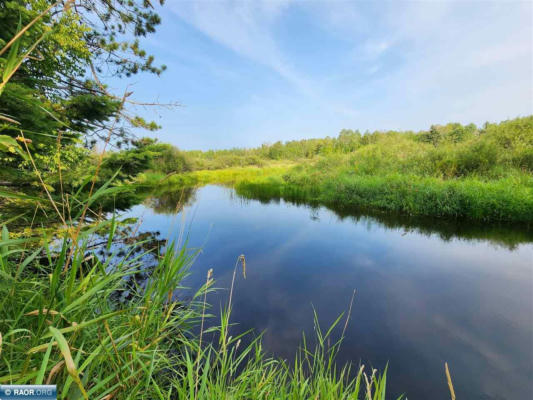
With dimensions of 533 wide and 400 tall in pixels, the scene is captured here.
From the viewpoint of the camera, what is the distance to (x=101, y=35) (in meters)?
5.27

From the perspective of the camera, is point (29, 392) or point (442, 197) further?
point (442, 197)

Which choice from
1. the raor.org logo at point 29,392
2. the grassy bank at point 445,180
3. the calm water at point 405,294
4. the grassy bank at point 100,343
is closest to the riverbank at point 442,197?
the grassy bank at point 445,180

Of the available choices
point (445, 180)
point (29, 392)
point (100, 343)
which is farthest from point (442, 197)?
point (29, 392)

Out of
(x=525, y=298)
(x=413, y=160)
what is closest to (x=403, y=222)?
(x=525, y=298)

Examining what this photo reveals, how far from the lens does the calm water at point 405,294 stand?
2318mm

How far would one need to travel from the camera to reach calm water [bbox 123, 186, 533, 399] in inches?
91.3

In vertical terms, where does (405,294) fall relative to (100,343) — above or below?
below

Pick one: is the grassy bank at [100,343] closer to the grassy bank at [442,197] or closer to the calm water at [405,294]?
the calm water at [405,294]

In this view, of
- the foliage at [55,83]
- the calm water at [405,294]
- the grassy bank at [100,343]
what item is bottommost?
the calm water at [405,294]

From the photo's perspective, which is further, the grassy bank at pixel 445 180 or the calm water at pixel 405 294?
the grassy bank at pixel 445 180

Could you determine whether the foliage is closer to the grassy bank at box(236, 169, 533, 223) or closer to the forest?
the forest

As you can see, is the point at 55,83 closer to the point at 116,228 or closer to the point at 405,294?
the point at 116,228

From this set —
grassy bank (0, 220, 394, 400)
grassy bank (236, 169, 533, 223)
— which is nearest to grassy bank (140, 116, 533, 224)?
grassy bank (236, 169, 533, 223)

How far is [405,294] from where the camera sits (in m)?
3.54
